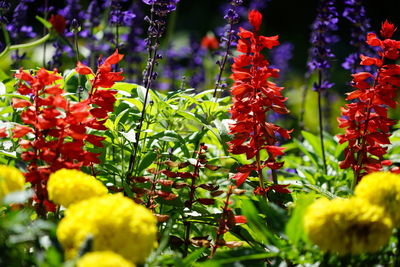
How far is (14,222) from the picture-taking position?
1.18 m

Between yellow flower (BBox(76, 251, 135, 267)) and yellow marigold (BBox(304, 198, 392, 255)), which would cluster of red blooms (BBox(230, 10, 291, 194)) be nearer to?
yellow marigold (BBox(304, 198, 392, 255))

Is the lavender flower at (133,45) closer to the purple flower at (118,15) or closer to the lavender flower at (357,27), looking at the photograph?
the purple flower at (118,15)

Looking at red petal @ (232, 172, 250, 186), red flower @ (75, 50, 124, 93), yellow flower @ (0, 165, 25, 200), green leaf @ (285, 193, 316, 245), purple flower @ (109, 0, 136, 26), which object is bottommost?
red petal @ (232, 172, 250, 186)

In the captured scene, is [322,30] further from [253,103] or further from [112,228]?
[112,228]

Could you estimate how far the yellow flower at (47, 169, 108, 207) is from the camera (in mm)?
1317

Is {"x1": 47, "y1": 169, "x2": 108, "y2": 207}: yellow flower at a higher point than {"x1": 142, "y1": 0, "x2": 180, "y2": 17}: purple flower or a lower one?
lower

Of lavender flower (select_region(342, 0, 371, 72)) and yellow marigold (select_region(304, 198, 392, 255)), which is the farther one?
lavender flower (select_region(342, 0, 371, 72))

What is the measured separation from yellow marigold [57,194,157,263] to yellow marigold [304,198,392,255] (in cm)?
38

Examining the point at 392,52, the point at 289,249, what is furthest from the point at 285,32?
the point at 289,249

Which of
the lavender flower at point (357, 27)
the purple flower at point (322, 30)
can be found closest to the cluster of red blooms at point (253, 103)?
the purple flower at point (322, 30)

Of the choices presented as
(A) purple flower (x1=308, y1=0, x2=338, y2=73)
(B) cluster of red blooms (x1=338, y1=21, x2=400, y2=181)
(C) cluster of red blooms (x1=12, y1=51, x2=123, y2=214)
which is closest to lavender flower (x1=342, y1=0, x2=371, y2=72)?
(A) purple flower (x1=308, y1=0, x2=338, y2=73)

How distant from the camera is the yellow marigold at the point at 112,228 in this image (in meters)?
1.15

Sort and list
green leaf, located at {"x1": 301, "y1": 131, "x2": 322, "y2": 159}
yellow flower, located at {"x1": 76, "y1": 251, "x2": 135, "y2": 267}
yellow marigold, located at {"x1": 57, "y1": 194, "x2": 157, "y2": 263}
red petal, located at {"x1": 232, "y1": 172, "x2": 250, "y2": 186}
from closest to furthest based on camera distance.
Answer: yellow flower, located at {"x1": 76, "y1": 251, "x2": 135, "y2": 267}
yellow marigold, located at {"x1": 57, "y1": 194, "x2": 157, "y2": 263}
red petal, located at {"x1": 232, "y1": 172, "x2": 250, "y2": 186}
green leaf, located at {"x1": 301, "y1": 131, "x2": 322, "y2": 159}

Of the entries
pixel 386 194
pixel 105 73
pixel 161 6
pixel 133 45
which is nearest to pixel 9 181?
pixel 105 73
